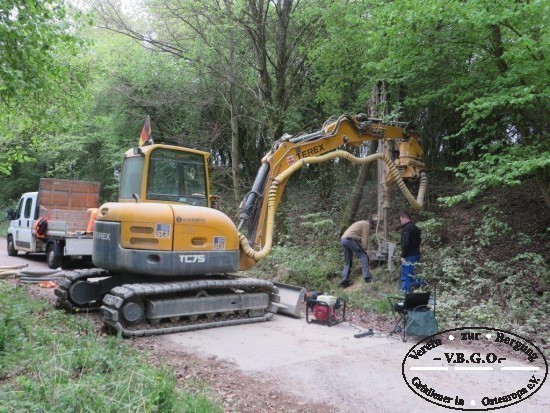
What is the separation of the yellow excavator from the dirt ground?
445 mm

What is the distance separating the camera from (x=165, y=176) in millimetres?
7914

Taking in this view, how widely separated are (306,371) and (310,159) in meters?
4.29

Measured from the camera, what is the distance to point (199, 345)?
21.5 ft

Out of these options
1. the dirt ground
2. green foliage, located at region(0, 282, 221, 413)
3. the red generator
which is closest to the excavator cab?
the dirt ground

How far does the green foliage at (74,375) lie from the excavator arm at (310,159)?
310cm

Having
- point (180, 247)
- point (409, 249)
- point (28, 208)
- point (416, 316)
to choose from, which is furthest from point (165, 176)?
point (28, 208)

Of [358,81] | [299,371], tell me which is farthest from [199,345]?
[358,81]

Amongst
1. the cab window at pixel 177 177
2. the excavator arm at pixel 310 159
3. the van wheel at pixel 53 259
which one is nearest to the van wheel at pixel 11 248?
the van wheel at pixel 53 259

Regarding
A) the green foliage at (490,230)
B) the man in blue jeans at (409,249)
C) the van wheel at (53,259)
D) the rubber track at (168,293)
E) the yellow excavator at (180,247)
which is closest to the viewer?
the rubber track at (168,293)

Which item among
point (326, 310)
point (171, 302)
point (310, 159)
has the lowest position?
point (326, 310)

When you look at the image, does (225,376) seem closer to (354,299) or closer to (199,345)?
(199,345)

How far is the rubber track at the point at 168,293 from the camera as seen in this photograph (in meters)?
6.76

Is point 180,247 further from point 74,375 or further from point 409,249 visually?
point 409,249

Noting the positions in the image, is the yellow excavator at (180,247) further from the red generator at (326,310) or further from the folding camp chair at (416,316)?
the folding camp chair at (416,316)
